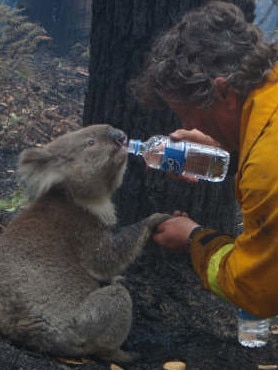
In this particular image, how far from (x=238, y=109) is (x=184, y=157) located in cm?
80

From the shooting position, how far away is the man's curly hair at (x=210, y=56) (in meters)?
3.58

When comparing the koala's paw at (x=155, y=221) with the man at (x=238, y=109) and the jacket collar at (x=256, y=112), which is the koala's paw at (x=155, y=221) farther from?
the jacket collar at (x=256, y=112)

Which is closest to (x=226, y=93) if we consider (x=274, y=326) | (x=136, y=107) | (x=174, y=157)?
(x=174, y=157)

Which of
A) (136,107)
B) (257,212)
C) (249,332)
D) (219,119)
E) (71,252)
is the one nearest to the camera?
(257,212)

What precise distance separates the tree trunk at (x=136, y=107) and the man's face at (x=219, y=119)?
3.95 feet

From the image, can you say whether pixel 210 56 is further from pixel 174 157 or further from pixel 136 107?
pixel 136 107

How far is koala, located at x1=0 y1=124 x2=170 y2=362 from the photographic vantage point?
421 centimetres

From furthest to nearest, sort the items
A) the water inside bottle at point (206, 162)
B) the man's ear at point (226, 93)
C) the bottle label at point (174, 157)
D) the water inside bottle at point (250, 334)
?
the water inside bottle at point (250, 334)
the water inside bottle at point (206, 162)
the bottle label at point (174, 157)
the man's ear at point (226, 93)

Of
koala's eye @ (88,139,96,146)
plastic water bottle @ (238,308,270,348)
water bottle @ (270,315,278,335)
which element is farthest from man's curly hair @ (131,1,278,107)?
water bottle @ (270,315,278,335)

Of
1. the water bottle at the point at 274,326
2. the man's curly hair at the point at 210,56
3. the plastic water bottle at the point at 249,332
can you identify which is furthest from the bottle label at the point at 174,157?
the water bottle at the point at 274,326

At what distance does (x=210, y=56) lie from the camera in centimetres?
362

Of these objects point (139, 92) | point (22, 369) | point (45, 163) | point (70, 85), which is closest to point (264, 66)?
point (139, 92)

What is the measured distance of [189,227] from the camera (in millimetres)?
4281

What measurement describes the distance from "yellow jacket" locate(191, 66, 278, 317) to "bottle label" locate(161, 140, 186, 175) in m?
0.72
